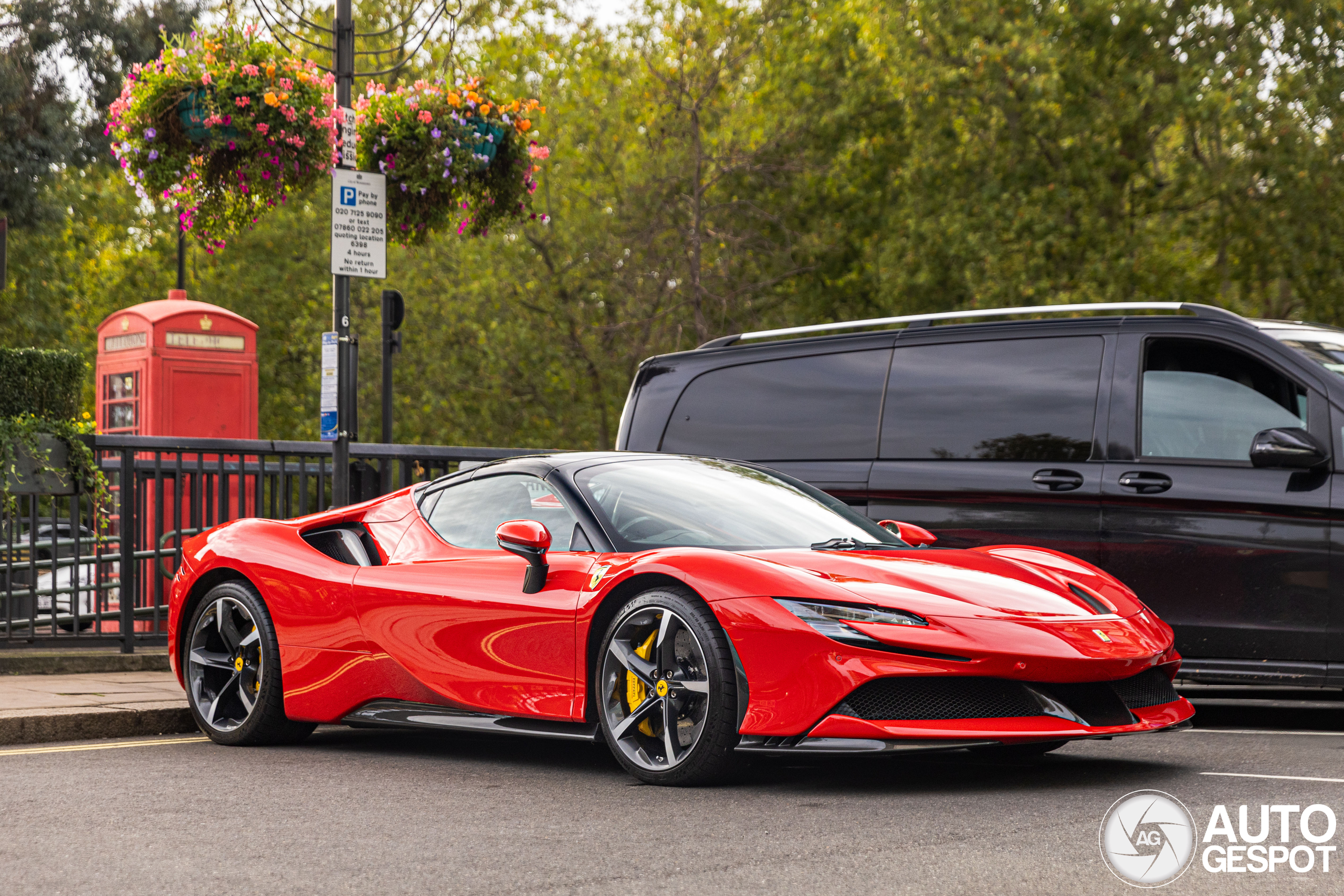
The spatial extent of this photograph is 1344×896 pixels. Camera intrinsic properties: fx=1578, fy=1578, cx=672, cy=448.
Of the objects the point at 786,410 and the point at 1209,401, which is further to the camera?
the point at 786,410

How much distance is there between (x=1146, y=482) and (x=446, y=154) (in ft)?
18.0

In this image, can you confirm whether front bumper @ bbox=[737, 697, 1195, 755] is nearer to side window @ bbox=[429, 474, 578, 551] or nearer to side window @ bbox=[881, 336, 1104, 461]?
side window @ bbox=[429, 474, 578, 551]

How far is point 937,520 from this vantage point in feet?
25.2

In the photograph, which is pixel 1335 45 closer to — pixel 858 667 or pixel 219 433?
pixel 219 433

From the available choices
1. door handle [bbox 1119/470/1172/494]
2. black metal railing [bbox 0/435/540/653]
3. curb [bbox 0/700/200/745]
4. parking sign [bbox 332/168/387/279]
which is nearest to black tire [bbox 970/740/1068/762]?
door handle [bbox 1119/470/1172/494]

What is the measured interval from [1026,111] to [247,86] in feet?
59.2

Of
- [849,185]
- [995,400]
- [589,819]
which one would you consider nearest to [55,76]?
[849,185]

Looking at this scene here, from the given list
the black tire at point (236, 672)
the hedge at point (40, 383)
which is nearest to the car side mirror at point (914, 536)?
the black tire at point (236, 672)

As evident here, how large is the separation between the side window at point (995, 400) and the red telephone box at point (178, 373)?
899cm

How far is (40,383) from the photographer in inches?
359

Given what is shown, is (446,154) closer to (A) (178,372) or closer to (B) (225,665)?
(B) (225,665)

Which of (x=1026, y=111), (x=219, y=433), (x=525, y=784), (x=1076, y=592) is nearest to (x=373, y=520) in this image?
(x=525, y=784)

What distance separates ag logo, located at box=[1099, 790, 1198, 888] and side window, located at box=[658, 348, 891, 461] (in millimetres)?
3378

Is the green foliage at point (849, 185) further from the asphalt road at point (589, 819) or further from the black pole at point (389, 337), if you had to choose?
the asphalt road at point (589, 819)
